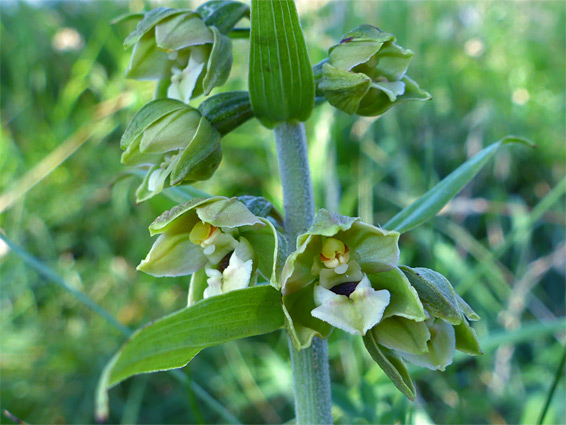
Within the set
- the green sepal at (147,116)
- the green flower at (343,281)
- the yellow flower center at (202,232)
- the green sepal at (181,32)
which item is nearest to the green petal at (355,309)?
the green flower at (343,281)

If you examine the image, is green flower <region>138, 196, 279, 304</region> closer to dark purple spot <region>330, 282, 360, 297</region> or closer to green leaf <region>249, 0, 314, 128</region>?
dark purple spot <region>330, 282, 360, 297</region>

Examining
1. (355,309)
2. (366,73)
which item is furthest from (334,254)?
(366,73)

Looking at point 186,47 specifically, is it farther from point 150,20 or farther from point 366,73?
point 366,73

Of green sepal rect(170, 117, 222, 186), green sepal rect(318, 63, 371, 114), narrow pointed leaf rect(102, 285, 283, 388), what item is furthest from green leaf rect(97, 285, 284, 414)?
green sepal rect(318, 63, 371, 114)

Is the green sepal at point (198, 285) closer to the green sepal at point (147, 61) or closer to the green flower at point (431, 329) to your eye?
the green flower at point (431, 329)

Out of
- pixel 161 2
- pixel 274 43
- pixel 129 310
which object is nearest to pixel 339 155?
pixel 129 310

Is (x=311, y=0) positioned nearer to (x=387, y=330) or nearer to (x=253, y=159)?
(x=253, y=159)
